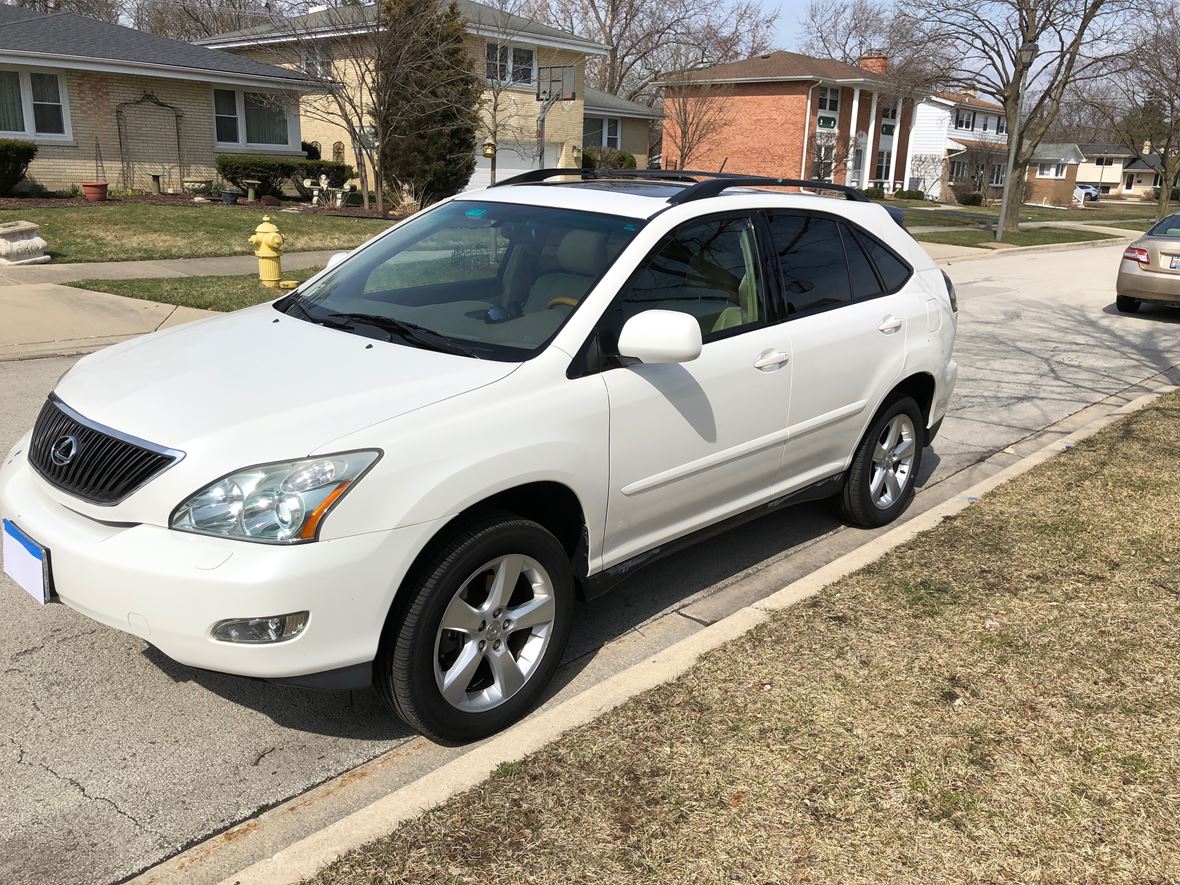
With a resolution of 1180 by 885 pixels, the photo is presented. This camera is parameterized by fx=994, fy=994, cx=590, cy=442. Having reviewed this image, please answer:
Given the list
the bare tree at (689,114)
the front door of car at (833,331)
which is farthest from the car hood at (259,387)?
the bare tree at (689,114)

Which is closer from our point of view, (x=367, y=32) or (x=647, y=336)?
(x=647, y=336)

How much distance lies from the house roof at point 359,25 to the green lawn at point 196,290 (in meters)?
12.6

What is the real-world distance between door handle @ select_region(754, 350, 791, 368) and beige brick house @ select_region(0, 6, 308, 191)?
23514 mm

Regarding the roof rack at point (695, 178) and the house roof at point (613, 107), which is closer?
the roof rack at point (695, 178)

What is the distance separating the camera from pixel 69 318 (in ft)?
33.3

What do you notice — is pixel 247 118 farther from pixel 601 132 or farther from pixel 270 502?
pixel 270 502

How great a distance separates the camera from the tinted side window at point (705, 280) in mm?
3765

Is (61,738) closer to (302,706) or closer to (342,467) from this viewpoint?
(302,706)

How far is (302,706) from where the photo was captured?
3562mm

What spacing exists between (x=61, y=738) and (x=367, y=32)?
22498mm

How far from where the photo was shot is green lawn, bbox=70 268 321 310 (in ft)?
36.7

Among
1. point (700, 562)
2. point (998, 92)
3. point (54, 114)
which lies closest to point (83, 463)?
point (700, 562)

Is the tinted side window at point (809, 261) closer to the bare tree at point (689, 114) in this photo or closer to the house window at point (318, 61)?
the house window at point (318, 61)

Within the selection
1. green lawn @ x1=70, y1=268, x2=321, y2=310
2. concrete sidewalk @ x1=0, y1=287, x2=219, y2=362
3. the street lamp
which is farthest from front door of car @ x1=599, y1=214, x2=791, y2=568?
the street lamp
